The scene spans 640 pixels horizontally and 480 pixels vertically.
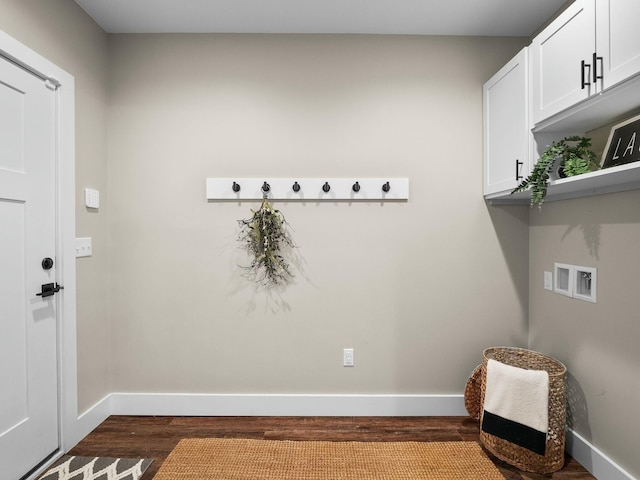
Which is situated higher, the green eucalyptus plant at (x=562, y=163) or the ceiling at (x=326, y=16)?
the ceiling at (x=326, y=16)

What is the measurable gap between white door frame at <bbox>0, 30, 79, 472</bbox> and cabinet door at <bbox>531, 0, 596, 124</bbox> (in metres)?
2.50

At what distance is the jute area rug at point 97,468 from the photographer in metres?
1.78

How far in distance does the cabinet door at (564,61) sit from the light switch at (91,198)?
2538 millimetres

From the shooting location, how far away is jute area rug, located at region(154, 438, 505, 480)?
178 centimetres

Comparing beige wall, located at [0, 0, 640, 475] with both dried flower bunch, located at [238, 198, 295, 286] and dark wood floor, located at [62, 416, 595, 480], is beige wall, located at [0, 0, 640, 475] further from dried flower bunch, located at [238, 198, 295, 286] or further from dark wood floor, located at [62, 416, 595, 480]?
dark wood floor, located at [62, 416, 595, 480]

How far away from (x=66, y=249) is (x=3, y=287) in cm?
39

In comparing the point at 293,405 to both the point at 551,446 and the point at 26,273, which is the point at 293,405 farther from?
the point at 26,273

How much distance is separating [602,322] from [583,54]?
1.25 metres

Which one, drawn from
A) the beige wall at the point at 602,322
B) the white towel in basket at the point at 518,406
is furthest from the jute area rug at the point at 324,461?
the beige wall at the point at 602,322

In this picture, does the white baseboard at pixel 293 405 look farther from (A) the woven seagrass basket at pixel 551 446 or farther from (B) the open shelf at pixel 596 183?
(B) the open shelf at pixel 596 183

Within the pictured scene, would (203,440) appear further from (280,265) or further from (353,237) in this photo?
(353,237)

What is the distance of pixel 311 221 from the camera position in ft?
7.82

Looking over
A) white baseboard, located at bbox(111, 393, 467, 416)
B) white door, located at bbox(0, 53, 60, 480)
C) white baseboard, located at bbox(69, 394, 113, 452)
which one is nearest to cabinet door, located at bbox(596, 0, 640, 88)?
white baseboard, located at bbox(111, 393, 467, 416)

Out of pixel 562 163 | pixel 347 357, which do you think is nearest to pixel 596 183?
pixel 562 163
